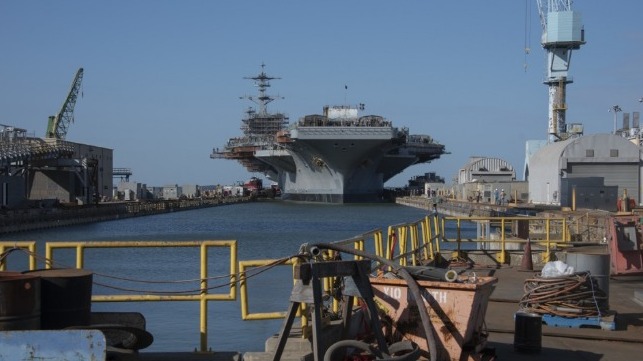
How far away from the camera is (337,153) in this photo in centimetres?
8388

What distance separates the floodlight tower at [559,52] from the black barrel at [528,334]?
282 feet

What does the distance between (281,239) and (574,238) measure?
2424 cm

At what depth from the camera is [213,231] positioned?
5522 cm

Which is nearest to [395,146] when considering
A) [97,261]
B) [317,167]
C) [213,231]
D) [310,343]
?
[317,167]

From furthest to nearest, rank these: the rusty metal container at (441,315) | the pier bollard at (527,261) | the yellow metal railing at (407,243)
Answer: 1. the pier bollard at (527,261)
2. the yellow metal railing at (407,243)
3. the rusty metal container at (441,315)

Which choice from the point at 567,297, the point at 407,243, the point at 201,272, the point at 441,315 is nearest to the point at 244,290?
the point at 201,272

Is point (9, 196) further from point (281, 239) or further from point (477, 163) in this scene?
point (477, 163)

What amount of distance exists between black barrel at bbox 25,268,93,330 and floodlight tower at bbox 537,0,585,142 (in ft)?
293

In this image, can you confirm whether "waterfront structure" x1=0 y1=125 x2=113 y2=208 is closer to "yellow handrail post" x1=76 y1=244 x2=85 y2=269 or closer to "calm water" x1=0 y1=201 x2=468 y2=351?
"calm water" x1=0 y1=201 x2=468 y2=351

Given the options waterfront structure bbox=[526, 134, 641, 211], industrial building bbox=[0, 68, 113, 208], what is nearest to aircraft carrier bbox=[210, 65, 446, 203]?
industrial building bbox=[0, 68, 113, 208]

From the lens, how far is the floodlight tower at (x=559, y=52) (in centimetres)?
9238

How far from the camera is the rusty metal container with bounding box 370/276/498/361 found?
7.60 m

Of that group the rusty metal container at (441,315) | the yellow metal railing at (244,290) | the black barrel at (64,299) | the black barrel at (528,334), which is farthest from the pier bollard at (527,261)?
the black barrel at (64,299)

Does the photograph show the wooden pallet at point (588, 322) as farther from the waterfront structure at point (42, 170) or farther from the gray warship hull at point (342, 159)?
the gray warship hull at point (342, 159)
